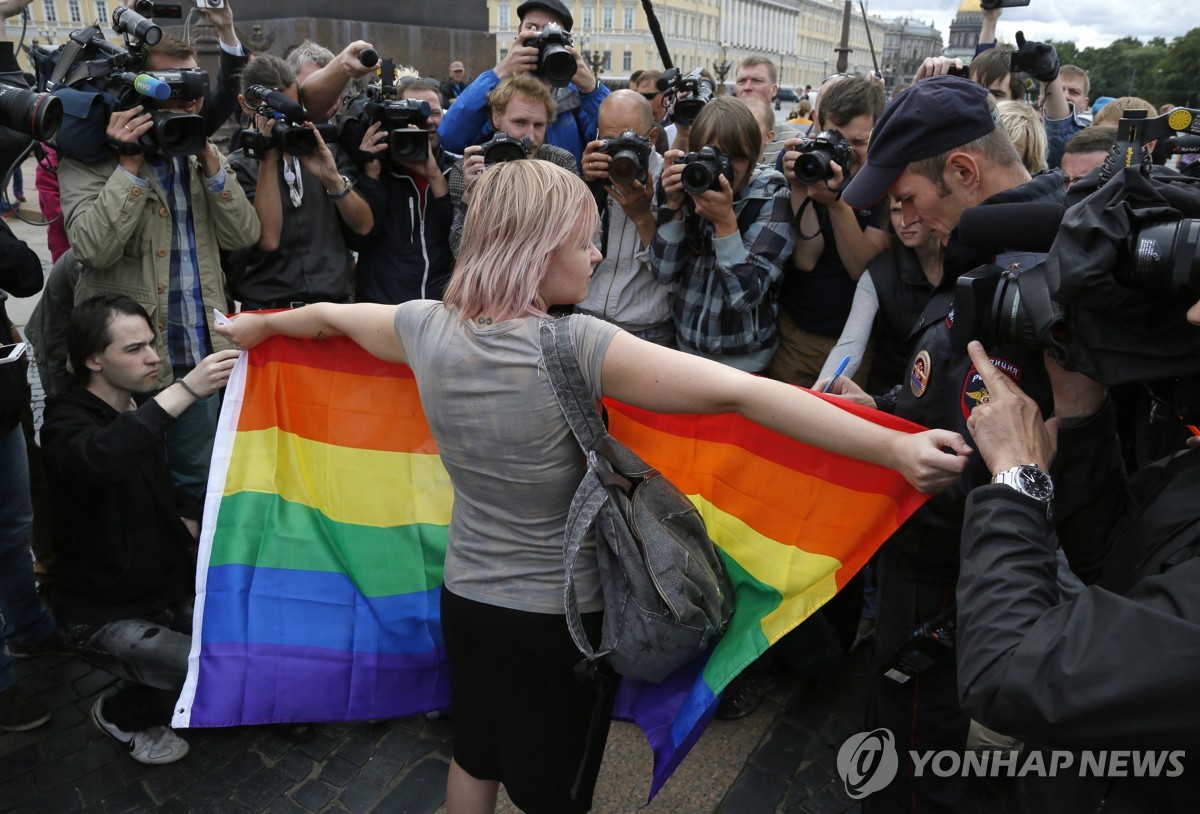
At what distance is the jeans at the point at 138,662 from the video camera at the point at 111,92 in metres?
1.92

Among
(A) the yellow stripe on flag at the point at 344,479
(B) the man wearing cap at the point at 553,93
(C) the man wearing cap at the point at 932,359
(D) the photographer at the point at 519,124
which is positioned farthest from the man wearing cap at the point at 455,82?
(C) the man wearing cap at the point at 932,359

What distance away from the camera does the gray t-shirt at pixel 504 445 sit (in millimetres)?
1978

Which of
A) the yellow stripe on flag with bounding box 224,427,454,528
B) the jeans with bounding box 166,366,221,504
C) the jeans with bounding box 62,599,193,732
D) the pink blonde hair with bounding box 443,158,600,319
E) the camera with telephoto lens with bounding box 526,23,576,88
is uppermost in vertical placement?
the camera with telephoto lens with bounding box 526,23,576,88

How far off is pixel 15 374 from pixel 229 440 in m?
0.99

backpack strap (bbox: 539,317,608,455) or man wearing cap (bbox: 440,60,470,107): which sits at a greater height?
man wearing cap (bbox: 440,60,470,107)

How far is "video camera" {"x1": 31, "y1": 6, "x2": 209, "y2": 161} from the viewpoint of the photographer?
3516 millimetres

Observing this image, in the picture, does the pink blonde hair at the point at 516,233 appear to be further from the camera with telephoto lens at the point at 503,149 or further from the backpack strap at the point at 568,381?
the camera with telephoto lens at the point at 503,149

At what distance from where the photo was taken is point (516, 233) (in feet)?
6.55

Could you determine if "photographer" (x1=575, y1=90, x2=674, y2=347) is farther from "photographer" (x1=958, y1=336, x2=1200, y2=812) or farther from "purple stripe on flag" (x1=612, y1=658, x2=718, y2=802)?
"photographer" (x1=958, y1=336, x2=1200, y2=812)

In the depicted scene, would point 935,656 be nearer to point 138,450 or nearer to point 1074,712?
point 1074,712

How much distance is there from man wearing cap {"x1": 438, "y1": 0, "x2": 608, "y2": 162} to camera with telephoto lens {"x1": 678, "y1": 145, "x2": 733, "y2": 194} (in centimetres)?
148

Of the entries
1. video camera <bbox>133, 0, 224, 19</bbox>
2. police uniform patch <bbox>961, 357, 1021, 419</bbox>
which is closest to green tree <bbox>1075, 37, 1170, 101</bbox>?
video camera <bbox>133, 0, 224, 19</bbox>

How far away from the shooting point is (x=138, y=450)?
3016mm

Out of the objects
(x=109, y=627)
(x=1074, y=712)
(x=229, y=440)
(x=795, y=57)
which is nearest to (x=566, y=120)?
(x=229, y=440)
